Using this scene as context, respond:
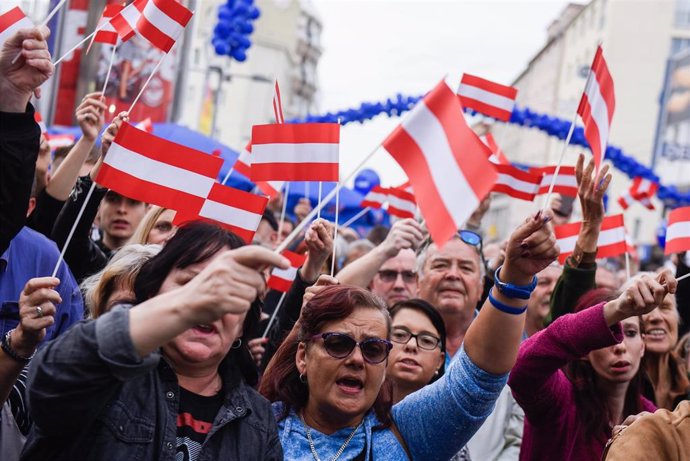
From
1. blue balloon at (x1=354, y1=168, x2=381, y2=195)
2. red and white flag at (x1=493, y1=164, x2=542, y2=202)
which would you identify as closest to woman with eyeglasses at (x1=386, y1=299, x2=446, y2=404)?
red and white flag at (x1=493, y1=164, x2=542, y2=202)

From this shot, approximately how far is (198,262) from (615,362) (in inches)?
80.6

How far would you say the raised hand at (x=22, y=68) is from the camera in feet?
8.89

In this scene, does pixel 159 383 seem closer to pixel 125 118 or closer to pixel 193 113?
pixel 125 118

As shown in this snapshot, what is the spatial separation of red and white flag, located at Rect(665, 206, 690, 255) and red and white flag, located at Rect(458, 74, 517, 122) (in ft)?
6.40

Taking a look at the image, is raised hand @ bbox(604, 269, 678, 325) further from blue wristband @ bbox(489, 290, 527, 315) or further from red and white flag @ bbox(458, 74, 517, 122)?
red and white flag @ bbox(458, 74, 517, 122)

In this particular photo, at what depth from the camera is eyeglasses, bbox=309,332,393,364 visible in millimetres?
3381

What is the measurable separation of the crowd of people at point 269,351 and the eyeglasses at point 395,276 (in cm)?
107

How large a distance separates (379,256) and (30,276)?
1.55 meters

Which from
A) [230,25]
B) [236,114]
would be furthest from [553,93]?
[230,25]

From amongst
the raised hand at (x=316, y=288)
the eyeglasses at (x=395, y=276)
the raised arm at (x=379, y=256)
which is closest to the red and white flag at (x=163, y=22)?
the raised arm at (x=379, y=256)

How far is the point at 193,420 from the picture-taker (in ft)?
9.34

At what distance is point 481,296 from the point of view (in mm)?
5883

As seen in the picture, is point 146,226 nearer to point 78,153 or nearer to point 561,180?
point 78,153

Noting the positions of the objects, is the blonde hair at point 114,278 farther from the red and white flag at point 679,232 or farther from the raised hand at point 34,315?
the red and white flag at point 679,232
